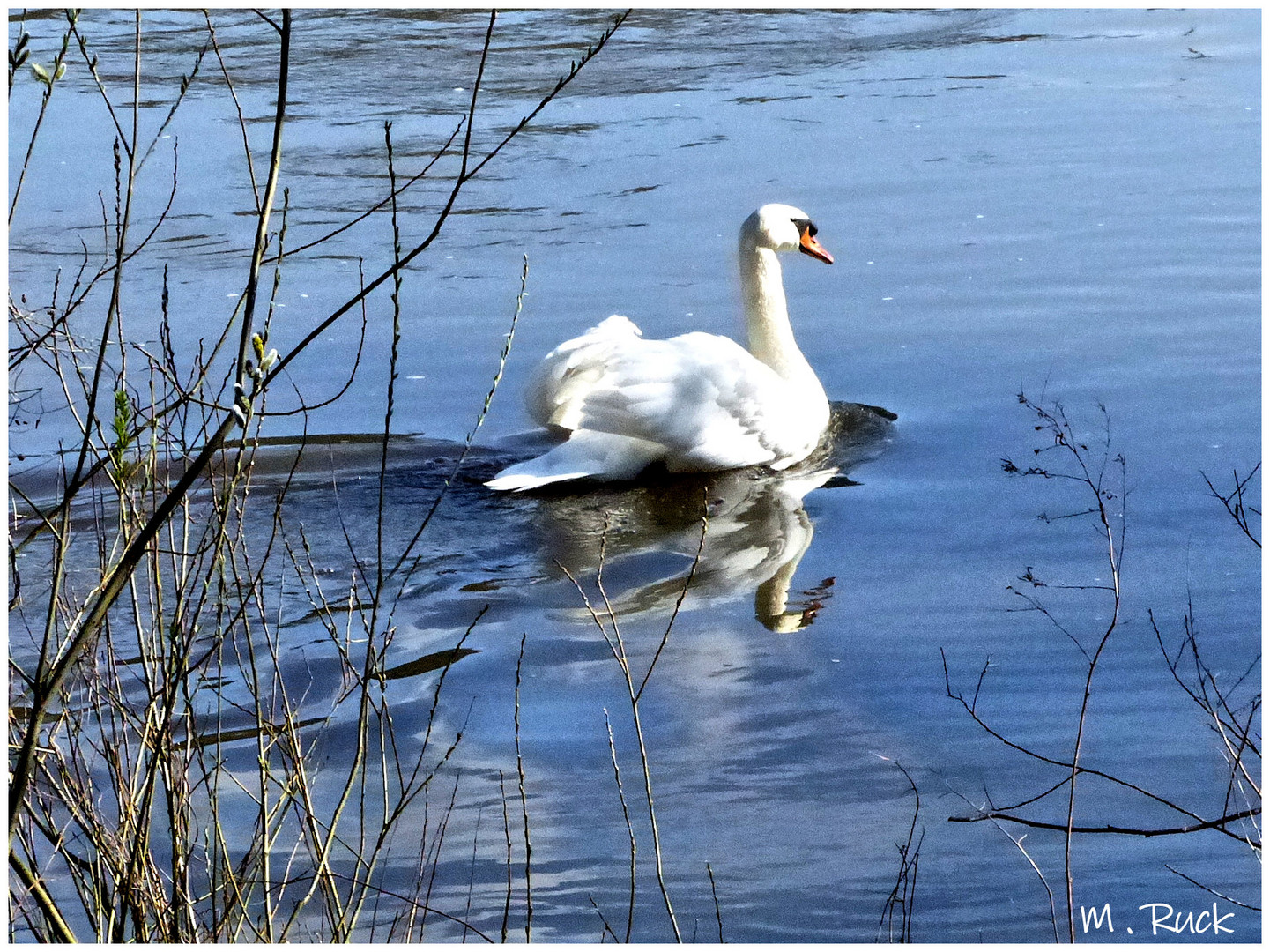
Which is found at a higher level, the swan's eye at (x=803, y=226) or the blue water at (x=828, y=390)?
the swan's eye at (x=803, y=226)

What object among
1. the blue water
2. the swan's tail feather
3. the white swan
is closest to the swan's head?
the blue water

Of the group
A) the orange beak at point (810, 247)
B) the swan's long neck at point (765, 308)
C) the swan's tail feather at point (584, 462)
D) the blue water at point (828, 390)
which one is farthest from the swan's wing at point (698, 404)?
the orange beak at point (810, 247)

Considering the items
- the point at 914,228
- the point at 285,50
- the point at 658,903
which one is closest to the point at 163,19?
the point at 914,228

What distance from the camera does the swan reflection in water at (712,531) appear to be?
535cm

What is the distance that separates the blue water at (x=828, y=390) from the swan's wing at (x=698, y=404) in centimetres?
22

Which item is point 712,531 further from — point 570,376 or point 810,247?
point 810,247

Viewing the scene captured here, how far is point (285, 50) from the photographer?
1.84 m

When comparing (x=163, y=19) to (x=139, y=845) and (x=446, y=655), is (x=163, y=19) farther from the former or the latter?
(x=139, y=845)

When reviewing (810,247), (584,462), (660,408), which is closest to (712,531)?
(660,408)

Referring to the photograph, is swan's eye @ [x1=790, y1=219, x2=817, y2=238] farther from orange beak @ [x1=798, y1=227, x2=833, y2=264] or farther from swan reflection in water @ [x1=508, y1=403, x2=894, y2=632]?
swan reflection in water @ [x1=508, y1=403, x2=894, y2=632]

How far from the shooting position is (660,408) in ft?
20.3

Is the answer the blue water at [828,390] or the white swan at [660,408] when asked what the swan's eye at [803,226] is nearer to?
the blue water at [828,390]

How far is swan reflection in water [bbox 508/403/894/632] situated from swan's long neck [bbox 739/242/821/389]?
0.34 m

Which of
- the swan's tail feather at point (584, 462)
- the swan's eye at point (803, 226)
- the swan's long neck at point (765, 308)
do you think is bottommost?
the swan's tail feather at point (584, 462)
